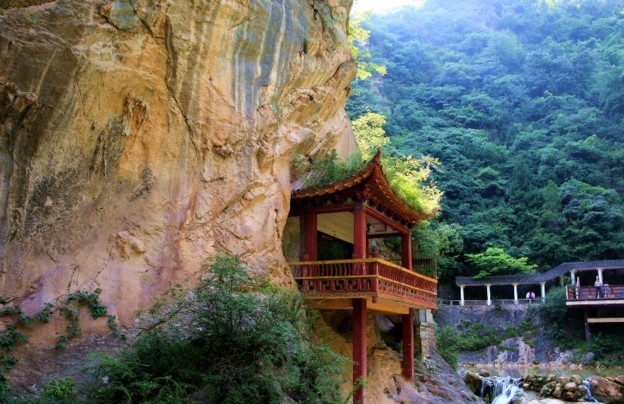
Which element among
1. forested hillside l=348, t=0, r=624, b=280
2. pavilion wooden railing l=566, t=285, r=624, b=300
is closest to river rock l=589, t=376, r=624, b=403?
pavilion wooden railing l=566, t=285, r=624, b=300

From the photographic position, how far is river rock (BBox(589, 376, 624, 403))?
1900 cm

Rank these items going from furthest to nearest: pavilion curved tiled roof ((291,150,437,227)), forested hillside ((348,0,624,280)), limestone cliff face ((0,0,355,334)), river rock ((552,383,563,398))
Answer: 1. forested hillside ((348,0,624,280))
2. river rock ((552,383,563,398))
3. pavilion curved tiled roof ((291,150,437,227))
4. limestone cliff face ((0,0,355,334))

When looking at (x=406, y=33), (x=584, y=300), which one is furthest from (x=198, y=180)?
(x=406, y=33)

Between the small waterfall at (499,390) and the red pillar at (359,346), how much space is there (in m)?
9.61

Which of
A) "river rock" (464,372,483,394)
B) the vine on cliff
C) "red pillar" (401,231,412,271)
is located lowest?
"river rock" (464,372,483,394)

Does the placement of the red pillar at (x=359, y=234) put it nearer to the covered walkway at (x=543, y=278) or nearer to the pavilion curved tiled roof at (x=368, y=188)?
the pavilion curved tiled roof at (x=368, y=188)

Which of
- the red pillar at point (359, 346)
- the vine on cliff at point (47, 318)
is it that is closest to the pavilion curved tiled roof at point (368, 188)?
the red pillar at point (359, 346)

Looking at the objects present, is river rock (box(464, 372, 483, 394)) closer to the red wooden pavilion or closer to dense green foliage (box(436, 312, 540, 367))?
the red wooden pavilion

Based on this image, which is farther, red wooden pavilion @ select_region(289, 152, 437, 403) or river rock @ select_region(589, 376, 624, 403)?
river rock @ select_region(589, 376, 624, 403)

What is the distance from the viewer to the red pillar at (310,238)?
12.8 m

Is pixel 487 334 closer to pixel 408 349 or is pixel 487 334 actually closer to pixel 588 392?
pixel 588 392

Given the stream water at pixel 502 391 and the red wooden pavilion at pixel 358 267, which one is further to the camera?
the stream water at pixel 502 391

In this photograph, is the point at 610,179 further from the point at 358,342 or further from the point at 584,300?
the point at 358,342

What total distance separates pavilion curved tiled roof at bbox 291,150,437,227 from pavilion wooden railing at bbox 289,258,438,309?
1586mm
